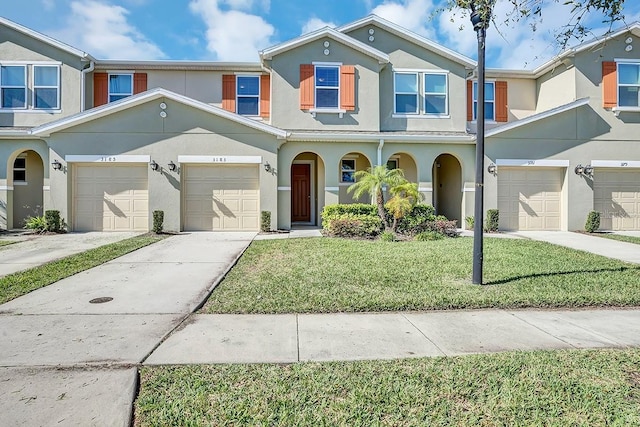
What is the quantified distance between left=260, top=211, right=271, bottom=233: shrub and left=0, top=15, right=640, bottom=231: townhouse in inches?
9.5

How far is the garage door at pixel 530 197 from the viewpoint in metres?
14.4

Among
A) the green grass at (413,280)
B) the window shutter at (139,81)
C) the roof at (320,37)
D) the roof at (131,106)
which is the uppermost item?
the roof at (320,37)

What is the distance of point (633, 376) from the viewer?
126 inches

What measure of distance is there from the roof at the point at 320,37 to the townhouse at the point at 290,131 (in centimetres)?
5

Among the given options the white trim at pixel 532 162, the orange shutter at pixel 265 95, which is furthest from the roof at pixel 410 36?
the white trim at pixel 532 162

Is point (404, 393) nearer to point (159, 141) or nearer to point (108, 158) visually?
point (159, 141)

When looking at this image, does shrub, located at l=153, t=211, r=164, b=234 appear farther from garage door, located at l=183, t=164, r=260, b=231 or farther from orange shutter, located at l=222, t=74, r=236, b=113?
orange shutter, located at l=222, t=74, r=236, b=113

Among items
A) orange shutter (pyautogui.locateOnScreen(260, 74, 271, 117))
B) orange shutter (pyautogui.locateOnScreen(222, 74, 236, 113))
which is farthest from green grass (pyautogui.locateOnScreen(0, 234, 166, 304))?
orange shutter (pyautogui.locateOnScreen(260, 74, 271, 117))

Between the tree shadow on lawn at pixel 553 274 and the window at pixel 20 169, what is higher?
the window at pixel 20 169

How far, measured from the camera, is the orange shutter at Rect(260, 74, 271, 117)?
15.5 metres

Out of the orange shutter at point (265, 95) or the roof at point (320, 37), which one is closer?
the roof at point (320, 37)

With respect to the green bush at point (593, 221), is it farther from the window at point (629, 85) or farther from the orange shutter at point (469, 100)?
the orange shutter at point (469, 100)

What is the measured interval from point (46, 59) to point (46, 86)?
1060mm

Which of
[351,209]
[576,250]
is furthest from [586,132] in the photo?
[351,209]
